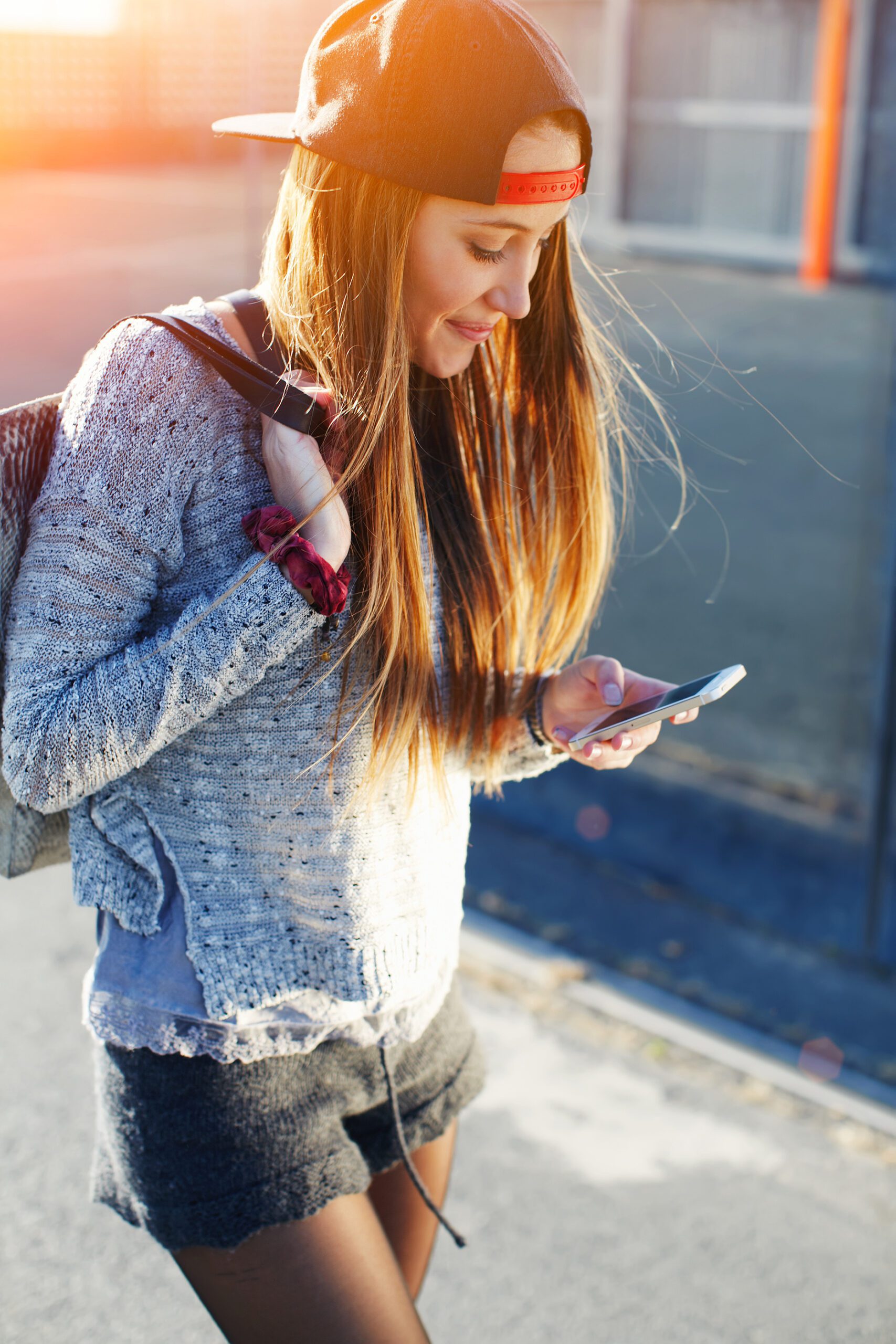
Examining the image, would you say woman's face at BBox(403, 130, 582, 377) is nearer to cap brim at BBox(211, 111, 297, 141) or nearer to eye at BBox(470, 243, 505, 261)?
eye at BBox(470, 243, 505, 261)

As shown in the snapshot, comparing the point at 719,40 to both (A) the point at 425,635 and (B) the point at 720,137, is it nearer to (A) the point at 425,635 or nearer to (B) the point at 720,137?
(B) the point at 720,137

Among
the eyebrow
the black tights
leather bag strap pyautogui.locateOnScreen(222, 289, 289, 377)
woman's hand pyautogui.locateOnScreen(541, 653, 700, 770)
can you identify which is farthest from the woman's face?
the black tights

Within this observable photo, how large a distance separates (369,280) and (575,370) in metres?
0.36

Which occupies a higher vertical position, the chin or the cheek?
the cheek

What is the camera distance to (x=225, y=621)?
1211mm

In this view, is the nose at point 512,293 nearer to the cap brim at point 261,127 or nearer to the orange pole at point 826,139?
the cap brim at point 261,127

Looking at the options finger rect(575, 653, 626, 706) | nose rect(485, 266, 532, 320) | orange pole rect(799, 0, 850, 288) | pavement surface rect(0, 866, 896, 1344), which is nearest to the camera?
nose rect(485, 266, 532, 320)

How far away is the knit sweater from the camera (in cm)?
121

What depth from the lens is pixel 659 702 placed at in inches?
54.9

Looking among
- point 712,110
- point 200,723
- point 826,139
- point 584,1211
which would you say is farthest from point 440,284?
point 712,110

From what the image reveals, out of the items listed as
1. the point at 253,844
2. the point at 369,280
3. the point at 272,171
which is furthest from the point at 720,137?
the point at 272,171

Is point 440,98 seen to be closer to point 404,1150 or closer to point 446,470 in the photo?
point 446,470

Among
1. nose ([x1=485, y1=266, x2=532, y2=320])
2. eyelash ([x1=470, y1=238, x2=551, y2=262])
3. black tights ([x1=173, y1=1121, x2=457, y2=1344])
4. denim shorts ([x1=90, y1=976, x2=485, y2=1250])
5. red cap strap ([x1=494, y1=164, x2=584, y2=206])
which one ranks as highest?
red cap strap ([x1=494, y1=164, x2=584, y2=206])

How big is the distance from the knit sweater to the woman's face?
0.21 metres
